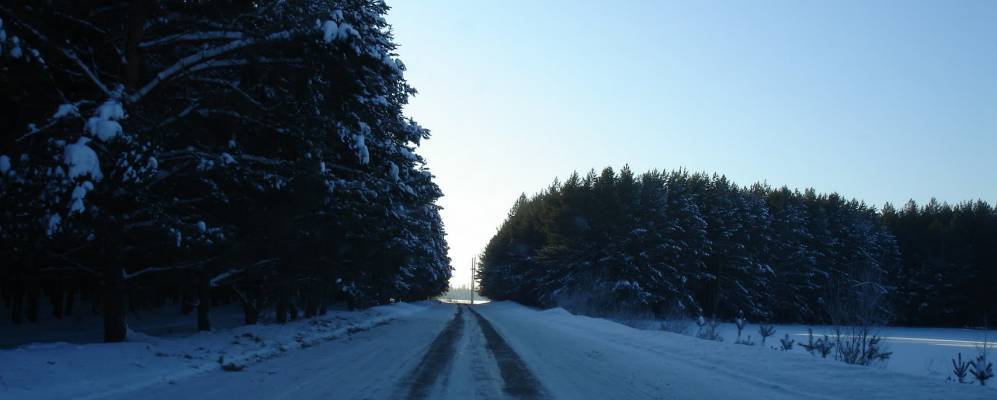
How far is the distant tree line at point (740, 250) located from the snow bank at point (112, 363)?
112 feet

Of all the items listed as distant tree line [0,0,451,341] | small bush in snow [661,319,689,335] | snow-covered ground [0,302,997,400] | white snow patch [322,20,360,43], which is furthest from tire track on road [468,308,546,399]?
small bush in snow [661,319,689,335]

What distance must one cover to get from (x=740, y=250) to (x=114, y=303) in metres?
55.5

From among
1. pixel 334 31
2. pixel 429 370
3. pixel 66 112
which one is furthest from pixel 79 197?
pixel 429 370

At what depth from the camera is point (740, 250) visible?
59.6 metres

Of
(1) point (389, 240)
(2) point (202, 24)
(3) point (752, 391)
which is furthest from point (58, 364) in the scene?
(1) point (389, 240)

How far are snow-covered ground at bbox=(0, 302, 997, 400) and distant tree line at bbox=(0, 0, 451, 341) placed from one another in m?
1.76

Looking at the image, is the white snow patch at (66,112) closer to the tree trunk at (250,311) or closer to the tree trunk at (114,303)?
the tree trunk at (114,303)

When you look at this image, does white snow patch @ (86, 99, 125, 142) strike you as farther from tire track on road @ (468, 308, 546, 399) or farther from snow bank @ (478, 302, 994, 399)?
snow bank @ (478, 302, 994, 399)

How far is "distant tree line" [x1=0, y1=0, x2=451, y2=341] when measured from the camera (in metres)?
8.20

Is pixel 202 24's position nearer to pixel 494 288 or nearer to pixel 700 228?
pixel 700 228

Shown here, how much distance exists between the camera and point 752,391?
9883mm

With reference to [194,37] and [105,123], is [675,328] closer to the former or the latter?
[194,37]

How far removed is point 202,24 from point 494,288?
314ft

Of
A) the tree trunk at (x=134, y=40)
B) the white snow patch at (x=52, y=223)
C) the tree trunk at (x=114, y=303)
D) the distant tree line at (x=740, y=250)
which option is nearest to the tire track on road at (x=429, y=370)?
the white snow patch at (x=52, y=223)
